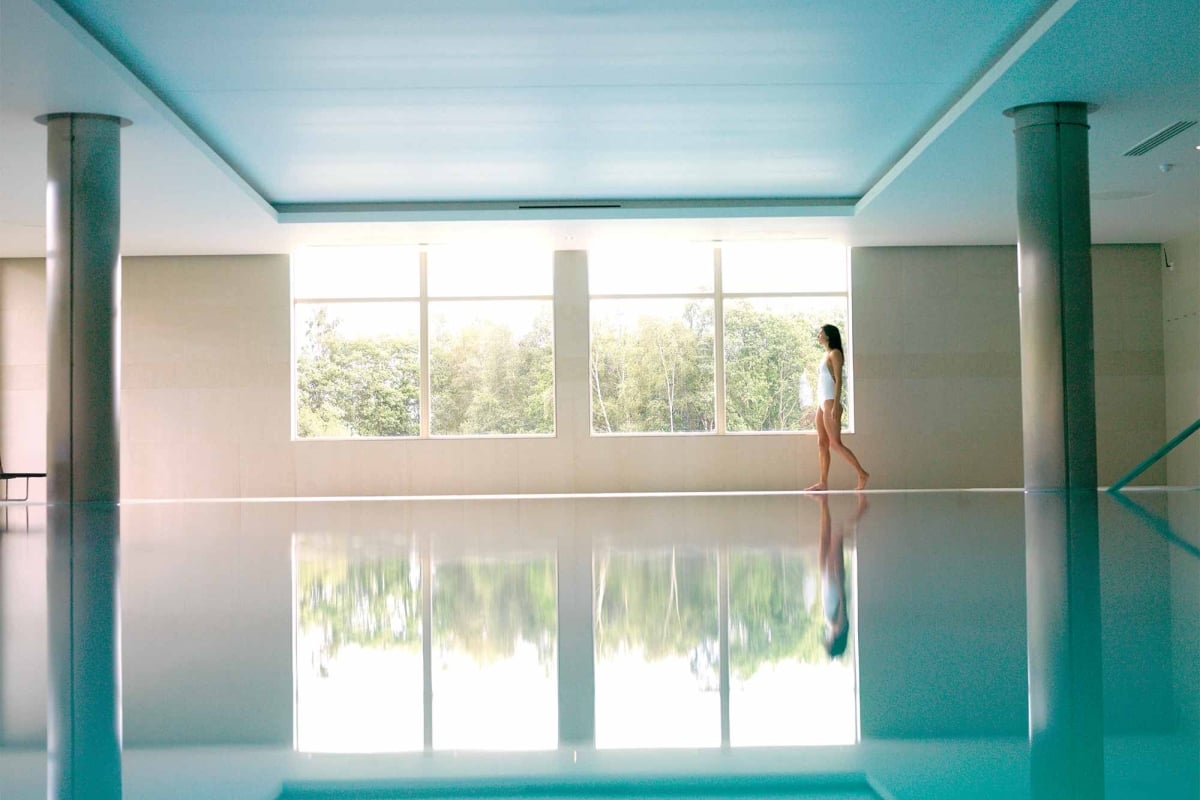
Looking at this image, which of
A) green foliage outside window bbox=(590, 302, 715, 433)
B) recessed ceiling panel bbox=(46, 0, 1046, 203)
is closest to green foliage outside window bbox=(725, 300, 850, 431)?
green foliage outside window bbox=(590, 302, 715, 433)

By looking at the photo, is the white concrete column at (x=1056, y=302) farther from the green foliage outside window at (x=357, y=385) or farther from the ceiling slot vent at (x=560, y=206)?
the green foliage outside window at (x=357, y=385)

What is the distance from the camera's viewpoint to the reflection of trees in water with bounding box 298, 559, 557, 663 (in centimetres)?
226

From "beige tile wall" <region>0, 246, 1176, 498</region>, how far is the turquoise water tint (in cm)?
1183

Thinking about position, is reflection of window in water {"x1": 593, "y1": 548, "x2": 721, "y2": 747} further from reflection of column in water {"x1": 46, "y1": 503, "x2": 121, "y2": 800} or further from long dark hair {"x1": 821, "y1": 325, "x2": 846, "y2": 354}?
long dark hair {"x1": 821, "y1": 325, "x2": 846, "y2": 354}

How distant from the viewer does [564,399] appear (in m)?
16.2

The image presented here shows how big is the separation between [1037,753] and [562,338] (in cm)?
1501

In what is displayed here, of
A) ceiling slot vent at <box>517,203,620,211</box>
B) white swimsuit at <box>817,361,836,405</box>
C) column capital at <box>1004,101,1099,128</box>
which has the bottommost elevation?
white swimsuit at <box>817,361,836,405</box>

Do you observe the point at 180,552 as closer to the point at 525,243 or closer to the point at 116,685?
the point at 116,685

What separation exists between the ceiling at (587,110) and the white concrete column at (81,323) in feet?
1.70

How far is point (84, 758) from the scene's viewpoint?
52.5 inches

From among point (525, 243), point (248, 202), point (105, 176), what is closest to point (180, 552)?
point (105, 176)

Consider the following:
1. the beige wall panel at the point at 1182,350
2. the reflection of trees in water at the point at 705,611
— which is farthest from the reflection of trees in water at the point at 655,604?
the beige wall panel at the point at 1182,350

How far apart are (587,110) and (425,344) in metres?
7.32

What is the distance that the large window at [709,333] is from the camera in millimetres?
16359
